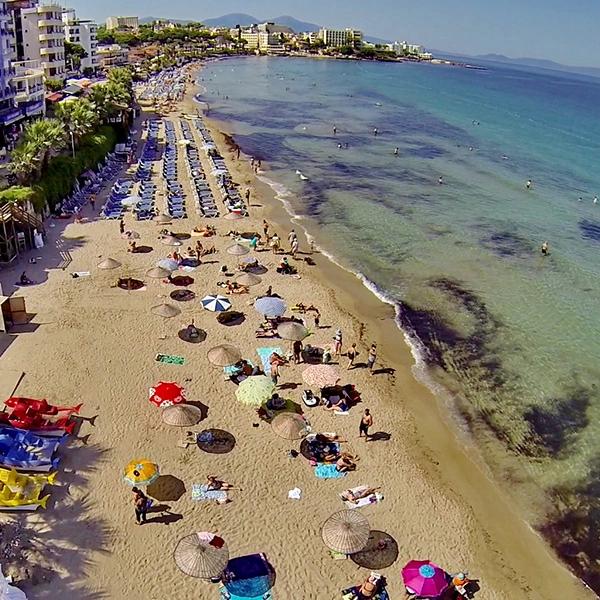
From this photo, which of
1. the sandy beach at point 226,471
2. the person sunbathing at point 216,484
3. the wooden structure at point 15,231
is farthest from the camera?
the wooden structure at point 15,231

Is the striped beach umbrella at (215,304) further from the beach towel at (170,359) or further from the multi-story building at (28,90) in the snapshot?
the multi-story building at (28,90)

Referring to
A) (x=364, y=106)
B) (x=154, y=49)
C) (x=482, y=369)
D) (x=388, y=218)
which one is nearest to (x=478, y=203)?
(x=388, y=218)

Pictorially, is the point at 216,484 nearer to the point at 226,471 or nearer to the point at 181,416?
the point at 226,471

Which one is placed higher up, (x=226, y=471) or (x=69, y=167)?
(x=69, y=167)

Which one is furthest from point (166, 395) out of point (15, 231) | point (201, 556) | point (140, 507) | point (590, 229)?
point (590, 229)

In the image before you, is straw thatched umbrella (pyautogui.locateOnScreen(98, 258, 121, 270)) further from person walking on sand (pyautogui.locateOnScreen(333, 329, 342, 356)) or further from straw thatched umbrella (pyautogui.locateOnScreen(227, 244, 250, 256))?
person walking on sand (pyautogui.locateOnScreen(333, 329, 342, 356))

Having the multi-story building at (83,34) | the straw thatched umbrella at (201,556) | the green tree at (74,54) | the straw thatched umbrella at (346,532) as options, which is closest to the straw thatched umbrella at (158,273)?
the straw thatched umbrella at (201,556)

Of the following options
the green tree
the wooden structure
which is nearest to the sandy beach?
the wooden structure

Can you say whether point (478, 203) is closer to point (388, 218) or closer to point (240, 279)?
point (388, 218)
